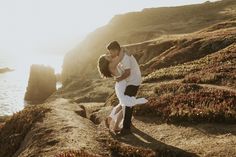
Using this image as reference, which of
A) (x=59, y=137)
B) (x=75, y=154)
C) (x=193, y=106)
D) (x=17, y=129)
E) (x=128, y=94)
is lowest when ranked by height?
(x=17, y=129)

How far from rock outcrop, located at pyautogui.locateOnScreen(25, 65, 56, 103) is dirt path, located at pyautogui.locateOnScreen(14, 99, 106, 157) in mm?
86106

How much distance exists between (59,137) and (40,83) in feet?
307

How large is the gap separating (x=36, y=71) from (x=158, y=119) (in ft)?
303

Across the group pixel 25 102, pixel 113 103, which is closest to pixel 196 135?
pixel 113 103

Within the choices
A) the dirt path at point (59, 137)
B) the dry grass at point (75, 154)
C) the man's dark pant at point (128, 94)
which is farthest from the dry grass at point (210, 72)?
the dry grass at point (75, 154)

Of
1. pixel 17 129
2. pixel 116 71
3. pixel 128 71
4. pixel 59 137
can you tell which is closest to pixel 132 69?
pixel 128 71

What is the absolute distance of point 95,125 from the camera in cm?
2164

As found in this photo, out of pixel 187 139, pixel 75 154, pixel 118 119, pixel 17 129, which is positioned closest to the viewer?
pixel 75 154

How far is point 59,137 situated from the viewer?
1709 centimetres

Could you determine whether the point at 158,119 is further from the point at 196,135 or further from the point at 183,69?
the point at 183,69

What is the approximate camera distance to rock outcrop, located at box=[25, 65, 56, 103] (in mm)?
107250

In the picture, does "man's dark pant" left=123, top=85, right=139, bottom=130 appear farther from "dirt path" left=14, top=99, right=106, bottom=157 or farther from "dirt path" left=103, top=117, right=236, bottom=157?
"dirt path" left=14, top=99, right=106, bottom=157

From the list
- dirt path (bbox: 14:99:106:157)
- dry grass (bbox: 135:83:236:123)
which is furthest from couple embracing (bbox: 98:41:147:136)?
dry grass (bbox: 135:83:236:123)

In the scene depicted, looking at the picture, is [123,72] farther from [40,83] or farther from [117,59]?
[40,83]
